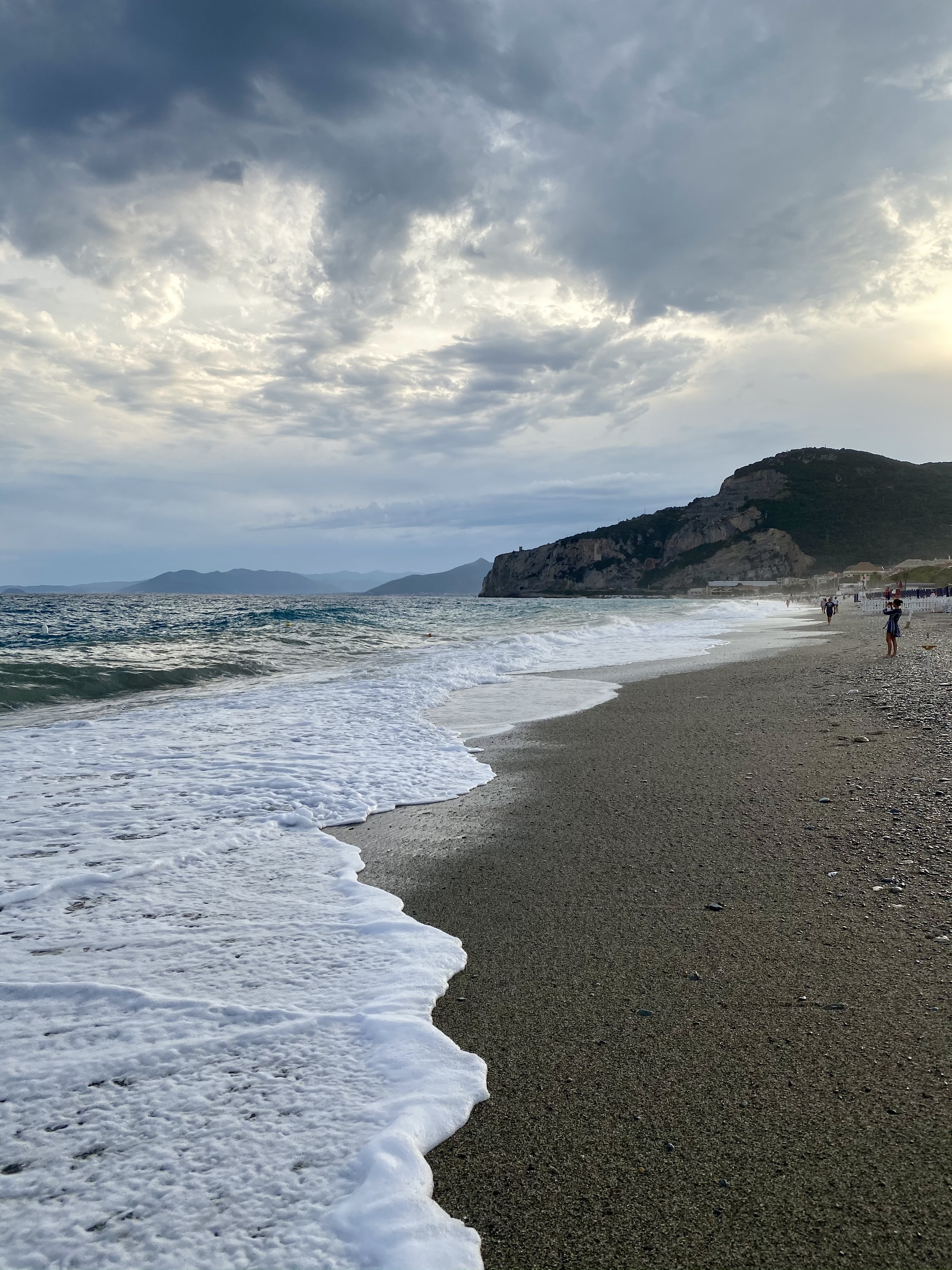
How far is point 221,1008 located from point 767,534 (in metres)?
155

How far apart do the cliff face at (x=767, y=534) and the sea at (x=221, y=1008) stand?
434 feet

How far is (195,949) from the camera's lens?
3.70 meters

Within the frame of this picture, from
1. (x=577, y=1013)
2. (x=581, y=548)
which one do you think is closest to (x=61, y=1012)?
(x=577, y=1013)

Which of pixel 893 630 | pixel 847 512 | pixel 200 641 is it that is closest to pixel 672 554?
pixel 847 512

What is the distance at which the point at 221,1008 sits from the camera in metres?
3.12

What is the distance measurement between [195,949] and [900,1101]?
3.30 meters

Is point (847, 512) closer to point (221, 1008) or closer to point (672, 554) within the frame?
point (672, 554)

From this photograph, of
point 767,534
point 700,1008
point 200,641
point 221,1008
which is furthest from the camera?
point 767,534

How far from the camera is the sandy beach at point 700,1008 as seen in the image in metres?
1.99

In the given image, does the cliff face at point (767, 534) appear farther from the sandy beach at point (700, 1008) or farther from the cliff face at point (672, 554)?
the sandy beach at point (700, 1008)

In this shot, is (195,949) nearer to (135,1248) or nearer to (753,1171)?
(135,1248)

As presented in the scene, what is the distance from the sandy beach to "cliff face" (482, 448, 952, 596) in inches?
5158

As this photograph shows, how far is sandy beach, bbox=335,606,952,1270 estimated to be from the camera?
1.99m

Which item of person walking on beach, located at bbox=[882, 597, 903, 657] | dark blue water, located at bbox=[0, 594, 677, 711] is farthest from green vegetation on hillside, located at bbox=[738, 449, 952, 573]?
person walking on beach, located at bbox=[882, 597, 903, 657]
